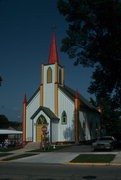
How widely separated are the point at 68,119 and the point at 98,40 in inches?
538

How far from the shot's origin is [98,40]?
27.1 metres

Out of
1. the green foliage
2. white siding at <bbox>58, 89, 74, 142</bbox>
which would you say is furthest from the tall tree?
white siding at <bbox>58, 89, 74, 142</bbox>

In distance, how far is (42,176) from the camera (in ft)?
38.4

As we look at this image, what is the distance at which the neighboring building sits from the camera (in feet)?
120

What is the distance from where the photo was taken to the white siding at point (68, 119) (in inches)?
1449

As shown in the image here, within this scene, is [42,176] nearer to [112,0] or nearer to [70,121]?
[112,0]

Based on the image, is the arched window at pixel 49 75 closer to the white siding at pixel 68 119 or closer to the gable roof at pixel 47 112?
the white siding at pixel 68 119

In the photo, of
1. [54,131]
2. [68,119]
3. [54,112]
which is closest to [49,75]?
[54,112]

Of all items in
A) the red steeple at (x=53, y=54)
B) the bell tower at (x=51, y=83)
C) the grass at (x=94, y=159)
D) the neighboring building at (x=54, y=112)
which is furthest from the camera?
the red steeple at (x=53, y=54)

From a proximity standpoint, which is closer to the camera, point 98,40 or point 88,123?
point 98,40

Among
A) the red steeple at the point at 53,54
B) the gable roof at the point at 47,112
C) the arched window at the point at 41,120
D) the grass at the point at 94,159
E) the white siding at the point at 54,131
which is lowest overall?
the grass at the point at 94,159

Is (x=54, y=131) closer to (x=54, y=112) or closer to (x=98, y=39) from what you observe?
(x=54, y=112)

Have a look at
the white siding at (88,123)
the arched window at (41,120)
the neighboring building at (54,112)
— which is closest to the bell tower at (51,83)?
the neighboring building at (54,112)

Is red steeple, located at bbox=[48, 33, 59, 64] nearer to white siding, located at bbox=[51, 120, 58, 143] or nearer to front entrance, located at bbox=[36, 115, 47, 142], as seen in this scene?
front entrance, located at bbox=[36, 115, 47, 142]
